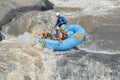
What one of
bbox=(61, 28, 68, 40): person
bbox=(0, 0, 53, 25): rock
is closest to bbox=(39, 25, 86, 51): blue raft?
bbox=(61, 28, 68, 40): person

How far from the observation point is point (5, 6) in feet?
49.0

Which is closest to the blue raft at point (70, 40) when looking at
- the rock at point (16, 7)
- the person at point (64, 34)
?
the person at point (64, 34)

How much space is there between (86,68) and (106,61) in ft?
2.31

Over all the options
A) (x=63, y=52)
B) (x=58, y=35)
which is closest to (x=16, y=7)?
(x=58, y=35)

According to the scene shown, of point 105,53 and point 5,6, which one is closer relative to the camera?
point 105,53

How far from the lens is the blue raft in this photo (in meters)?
11.6

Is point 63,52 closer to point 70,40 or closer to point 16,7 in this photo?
point 70,40

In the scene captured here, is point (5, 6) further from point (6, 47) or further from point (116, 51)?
point (116, 51)

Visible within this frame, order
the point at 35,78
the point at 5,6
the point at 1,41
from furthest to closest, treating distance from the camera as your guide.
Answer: the point at 5,6 → the point at 1,41 → the point at 35,78

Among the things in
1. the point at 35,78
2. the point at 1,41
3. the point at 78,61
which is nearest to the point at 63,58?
the point at 78,61

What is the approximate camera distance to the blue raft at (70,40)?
11633 mm

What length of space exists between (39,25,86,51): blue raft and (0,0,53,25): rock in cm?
299

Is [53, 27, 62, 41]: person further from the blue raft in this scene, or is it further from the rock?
the rock

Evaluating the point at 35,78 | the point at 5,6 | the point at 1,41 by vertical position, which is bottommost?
the point at 35,78
